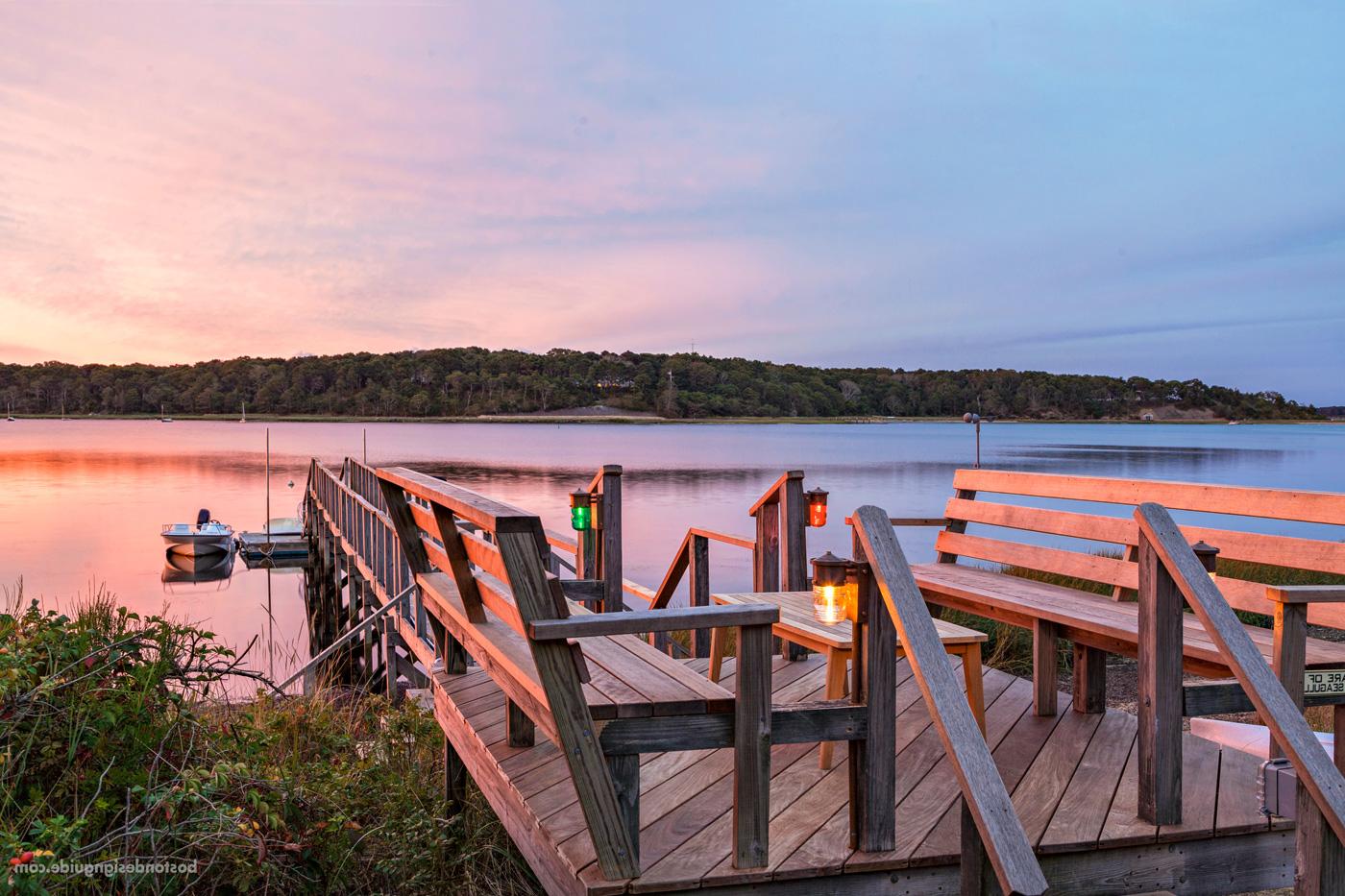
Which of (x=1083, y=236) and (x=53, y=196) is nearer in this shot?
(x=53, y=196)

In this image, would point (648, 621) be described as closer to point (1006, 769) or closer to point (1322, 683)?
point (1006, 769)

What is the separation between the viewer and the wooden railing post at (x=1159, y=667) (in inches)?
109

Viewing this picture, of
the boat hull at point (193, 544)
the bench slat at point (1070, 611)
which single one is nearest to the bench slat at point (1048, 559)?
the bench slat at point (1070, 611)

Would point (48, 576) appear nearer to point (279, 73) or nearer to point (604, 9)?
point (279, 73)

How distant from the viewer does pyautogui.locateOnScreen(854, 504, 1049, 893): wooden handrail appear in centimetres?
224

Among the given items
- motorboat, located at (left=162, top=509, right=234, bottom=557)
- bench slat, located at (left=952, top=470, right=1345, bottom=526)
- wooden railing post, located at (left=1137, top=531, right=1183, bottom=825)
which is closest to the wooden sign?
wooden railing post, located at (left=1137, top=531, right=1183, bottom=825)

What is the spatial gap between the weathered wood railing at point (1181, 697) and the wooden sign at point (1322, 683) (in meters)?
0.09

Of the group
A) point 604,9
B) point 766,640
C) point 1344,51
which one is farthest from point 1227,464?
point 766,640

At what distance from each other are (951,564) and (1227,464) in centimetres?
6206

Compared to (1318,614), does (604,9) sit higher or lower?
higher

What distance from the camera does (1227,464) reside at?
58.0m

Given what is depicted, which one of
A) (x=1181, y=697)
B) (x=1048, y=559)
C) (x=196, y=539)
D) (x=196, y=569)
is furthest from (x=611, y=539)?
(x=196, y=539)

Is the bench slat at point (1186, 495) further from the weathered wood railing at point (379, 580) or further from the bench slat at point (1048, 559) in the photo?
the weathered wood railing at point (379, 580)

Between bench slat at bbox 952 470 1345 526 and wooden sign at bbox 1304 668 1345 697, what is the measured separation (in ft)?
2.08
